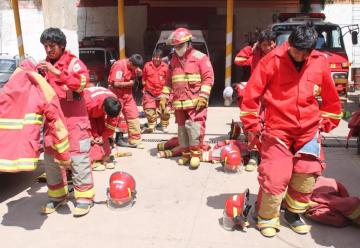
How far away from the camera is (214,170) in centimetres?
611

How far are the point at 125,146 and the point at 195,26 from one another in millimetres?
11143

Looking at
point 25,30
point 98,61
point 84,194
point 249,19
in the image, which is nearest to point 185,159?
point 84,194

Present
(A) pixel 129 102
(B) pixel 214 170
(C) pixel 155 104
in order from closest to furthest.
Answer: (B) pixel 214 170 < (A) pixel 129 102 < (C) pixel 155 104

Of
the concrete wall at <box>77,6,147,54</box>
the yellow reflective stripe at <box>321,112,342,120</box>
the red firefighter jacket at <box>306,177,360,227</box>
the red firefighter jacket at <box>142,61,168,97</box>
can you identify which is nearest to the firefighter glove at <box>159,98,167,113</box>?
the red firefighter jacket at <box>142,61,168,97</box>

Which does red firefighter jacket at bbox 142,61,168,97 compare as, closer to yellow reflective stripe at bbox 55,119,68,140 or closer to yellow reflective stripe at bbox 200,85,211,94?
yellow reflective stripe at bbox 200,85,211,94

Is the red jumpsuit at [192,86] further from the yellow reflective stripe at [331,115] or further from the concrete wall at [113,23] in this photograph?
the concrete wall at [113,23]

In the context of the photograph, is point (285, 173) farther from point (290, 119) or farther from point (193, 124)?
point (193, 124)

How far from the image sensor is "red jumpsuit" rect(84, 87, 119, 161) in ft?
18.3

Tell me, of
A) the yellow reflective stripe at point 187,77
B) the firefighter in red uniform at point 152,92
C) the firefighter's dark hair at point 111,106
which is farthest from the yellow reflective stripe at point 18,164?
the firefighter in red uniform at point 152,92

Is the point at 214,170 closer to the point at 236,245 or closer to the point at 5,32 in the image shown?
the point at 236,245

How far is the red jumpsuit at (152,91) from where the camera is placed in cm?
861

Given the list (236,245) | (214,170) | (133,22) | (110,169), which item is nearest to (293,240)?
(236,245)

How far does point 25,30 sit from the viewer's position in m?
19.3

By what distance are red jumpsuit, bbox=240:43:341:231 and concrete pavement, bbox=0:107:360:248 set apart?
48cm
